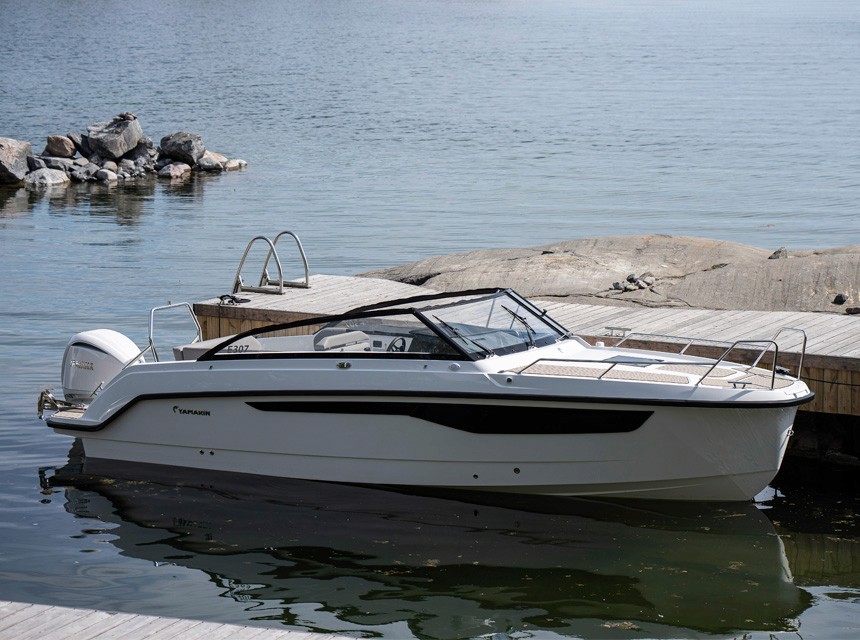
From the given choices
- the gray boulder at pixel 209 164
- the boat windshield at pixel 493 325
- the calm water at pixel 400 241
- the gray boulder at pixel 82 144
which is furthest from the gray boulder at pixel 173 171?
the boat windshield at pixel 493 325

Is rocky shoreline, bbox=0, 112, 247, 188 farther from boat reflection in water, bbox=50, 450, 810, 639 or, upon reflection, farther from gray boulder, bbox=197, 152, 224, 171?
boat reflection in water, bbox=50, 450, 810, 639

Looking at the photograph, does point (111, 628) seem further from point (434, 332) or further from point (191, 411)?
point (191, 411)

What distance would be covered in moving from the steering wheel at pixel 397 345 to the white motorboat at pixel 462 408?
11 mm

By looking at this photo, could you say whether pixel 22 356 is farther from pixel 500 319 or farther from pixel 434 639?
pixel 434 639

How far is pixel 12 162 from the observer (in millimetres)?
32938

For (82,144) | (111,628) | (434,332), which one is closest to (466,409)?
(434,332)

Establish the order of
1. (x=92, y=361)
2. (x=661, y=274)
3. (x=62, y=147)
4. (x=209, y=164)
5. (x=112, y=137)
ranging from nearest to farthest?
(x=92, y=361) < (x=661, y=274) < (x=112, y=137) < (x=62, y=147) < (x=209, y=164)

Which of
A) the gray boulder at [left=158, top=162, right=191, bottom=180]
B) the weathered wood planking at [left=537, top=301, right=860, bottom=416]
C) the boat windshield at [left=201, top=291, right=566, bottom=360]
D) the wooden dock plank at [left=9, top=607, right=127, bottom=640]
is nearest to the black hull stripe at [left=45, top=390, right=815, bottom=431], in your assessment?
the boat windshield at [left=201, top=291, right=566, bottom=360]

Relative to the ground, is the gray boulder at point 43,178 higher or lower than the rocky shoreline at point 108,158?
lower

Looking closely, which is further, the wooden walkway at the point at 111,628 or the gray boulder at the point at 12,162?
the gray boulder at the point at 12,162

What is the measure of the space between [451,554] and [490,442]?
100 cm

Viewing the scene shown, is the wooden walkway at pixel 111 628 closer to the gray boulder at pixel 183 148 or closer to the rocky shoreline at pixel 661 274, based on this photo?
the rocky shoreline at pixel 661 274

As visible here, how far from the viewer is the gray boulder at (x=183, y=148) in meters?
36.1

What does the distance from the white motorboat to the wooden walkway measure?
3.06 metres
